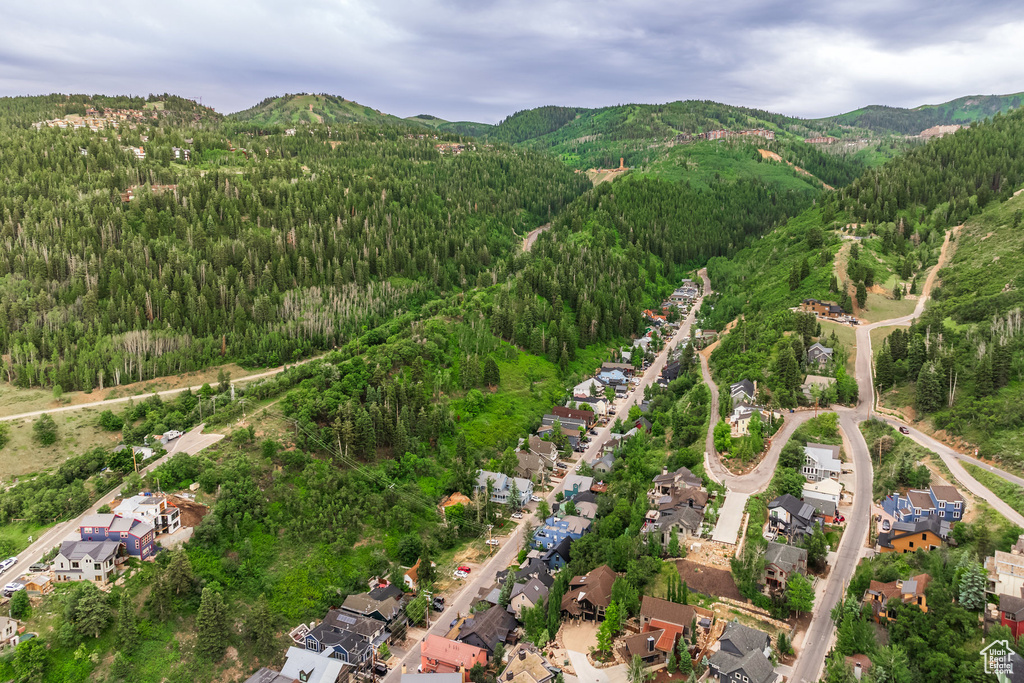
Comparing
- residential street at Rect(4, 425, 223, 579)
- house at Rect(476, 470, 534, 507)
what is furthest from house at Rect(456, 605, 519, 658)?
residential street at Rect(4, 425, 223, 579)

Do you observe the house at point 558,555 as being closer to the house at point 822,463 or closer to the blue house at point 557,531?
the blue house at point 557,531

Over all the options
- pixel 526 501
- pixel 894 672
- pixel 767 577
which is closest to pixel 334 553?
pixel 526 501

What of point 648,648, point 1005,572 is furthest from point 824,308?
point 648,648

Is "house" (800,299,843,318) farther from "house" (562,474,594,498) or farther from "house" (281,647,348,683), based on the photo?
"house" (281,647,348,683)

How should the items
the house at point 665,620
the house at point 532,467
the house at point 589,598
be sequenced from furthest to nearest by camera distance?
1. the house at point 532,467
2. the house at point 589,598
3. the house at point 665,620

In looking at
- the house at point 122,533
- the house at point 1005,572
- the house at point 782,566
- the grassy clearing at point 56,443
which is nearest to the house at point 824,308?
the house at point 782,566

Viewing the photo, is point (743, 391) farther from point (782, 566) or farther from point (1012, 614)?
point (1012, 614)

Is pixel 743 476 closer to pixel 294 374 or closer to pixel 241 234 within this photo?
pixel 294 374
